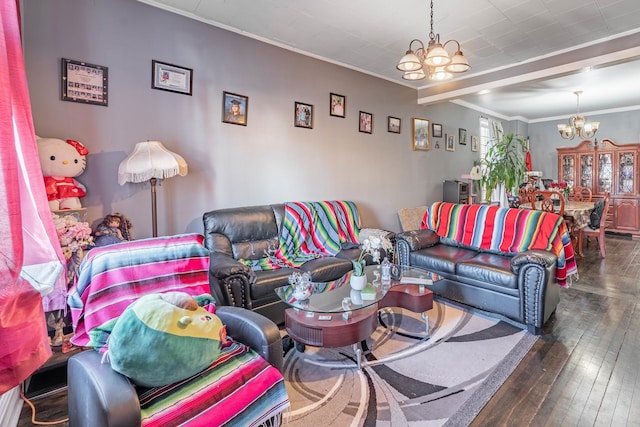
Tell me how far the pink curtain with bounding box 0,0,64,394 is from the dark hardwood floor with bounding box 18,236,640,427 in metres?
0.96

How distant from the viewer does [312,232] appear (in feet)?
12.0

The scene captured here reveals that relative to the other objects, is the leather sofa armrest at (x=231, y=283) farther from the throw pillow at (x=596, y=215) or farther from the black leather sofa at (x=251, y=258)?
the throw pillow at (x=596, y=215)

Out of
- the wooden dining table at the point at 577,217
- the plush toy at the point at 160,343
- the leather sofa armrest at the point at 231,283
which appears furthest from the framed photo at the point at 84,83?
the wooden dining table at the point at 577,217

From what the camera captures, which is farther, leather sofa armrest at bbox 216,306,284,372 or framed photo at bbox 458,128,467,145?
framed photo at bbox 458,128,467,145

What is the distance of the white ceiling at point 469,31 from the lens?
2937 mm

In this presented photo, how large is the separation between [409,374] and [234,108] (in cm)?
296

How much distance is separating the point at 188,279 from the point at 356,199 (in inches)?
124

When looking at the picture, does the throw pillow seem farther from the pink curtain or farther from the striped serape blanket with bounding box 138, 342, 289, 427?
the pink curtain

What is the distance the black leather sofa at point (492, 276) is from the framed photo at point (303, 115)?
1775 millimetres

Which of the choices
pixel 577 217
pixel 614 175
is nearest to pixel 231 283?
pixel 577 217

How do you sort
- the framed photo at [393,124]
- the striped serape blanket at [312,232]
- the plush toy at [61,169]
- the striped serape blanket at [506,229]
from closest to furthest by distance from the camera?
A: the plush toy at [61,169] → the striped serape blanket at [506,229] → the striped serape blanket at [312,232] → the framed photo at [393,124]

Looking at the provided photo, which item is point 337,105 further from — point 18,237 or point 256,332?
point 18,237

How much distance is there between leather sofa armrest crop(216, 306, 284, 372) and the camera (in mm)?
1544

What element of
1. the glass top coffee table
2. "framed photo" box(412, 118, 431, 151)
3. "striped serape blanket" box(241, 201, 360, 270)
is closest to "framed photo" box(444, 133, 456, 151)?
"framed photo" box(412, 118, 431, 151)
